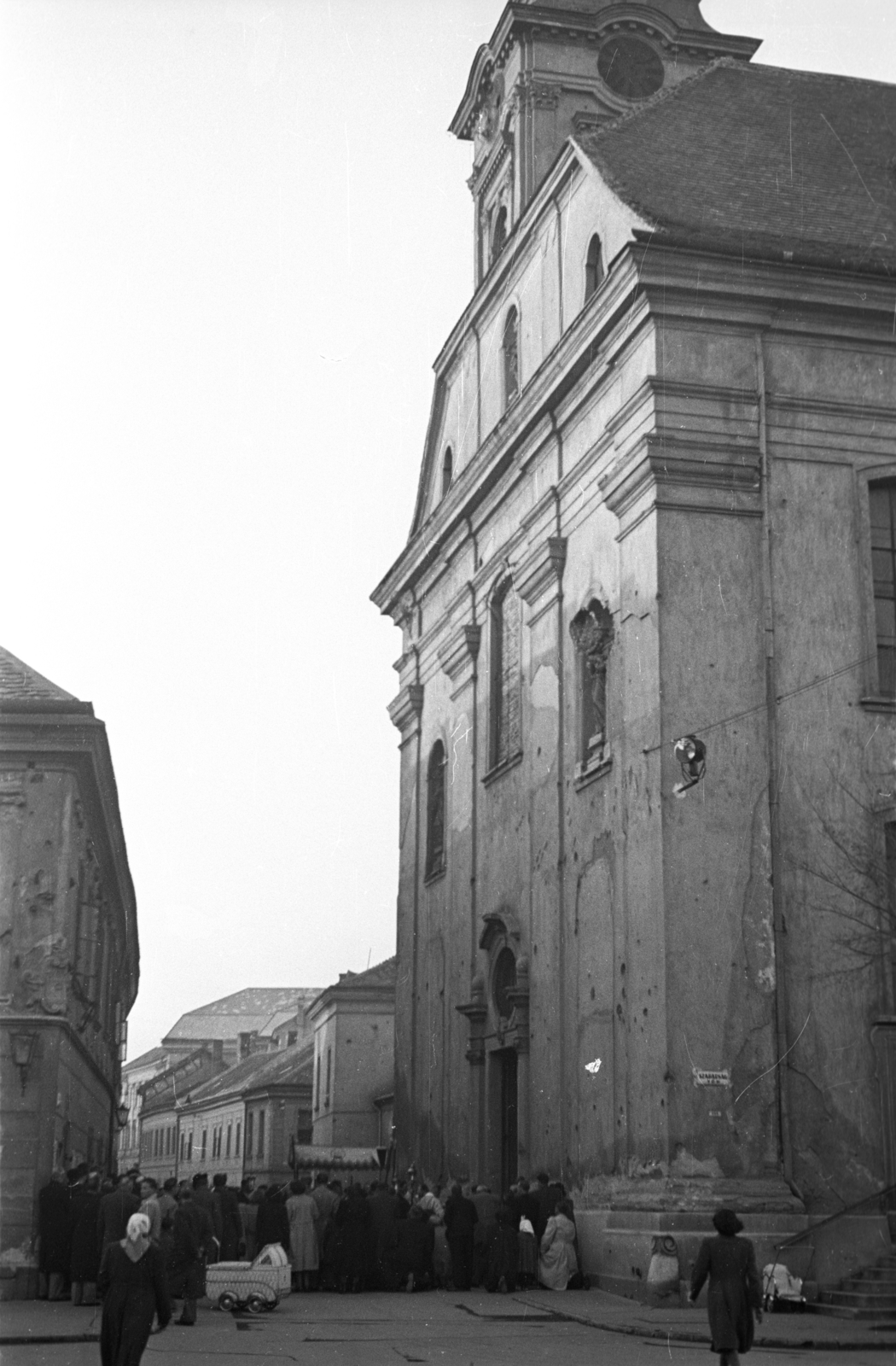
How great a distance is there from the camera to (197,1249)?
1695cm

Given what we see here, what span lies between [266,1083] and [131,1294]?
59.9 meters

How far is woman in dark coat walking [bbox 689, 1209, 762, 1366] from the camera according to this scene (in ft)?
35.6

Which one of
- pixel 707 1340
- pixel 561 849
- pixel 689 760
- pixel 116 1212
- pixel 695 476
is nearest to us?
pixel 707 1340

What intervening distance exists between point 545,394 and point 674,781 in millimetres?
6930

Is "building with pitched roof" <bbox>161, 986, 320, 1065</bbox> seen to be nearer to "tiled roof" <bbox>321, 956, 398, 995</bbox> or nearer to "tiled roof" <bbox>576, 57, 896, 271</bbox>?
"tiled roof" <bbox>321, 956, 398, 995</bbox>

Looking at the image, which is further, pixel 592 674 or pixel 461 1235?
pixel 592 674

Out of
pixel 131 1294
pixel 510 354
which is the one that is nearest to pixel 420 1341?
pixel 131 1294

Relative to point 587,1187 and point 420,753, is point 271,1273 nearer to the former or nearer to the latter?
point 587,1187

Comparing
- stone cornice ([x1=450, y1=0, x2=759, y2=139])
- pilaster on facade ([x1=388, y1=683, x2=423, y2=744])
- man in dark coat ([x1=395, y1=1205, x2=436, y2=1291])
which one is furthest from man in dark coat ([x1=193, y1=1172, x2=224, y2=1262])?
stone cornice ([x1=450, y1=0, x2=759, y2=139])

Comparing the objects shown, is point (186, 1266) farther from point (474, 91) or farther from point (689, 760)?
point (474, 91)

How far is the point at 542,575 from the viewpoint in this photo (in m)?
23.8

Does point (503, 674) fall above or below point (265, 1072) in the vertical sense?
above

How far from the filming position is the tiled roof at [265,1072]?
6875 centimetres

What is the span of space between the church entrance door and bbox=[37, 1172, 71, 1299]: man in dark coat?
24.6 ft
